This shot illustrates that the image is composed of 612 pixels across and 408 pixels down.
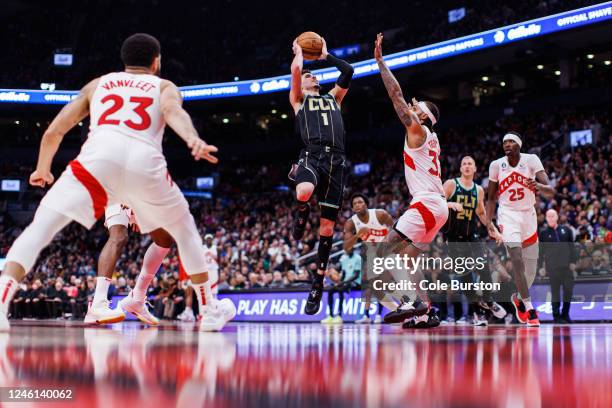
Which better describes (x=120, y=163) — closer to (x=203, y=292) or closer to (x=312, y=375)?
(x=203, y=292)

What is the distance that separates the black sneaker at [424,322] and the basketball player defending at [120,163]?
3.19 meters

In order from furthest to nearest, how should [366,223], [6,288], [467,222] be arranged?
[366,223] → [467,222] → [6,288]

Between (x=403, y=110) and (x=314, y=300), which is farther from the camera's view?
(x=314, y=300)

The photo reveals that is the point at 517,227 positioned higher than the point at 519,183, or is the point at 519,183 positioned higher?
the point at 519,183

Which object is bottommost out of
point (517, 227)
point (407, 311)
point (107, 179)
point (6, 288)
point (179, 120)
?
point (407, 311)

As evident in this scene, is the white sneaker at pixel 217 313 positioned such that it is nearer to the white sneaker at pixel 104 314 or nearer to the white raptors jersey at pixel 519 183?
the white sneaker at pixel 104 314

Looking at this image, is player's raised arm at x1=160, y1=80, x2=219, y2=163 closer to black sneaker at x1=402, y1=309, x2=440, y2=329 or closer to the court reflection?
the court reflection

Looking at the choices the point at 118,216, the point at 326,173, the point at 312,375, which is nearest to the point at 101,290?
the point at 118,216

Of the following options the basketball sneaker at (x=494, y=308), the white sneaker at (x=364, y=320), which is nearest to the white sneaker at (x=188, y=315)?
the white sneaker at (x=364, y=320)

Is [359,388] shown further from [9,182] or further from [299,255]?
[9,182]

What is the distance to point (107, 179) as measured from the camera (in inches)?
128

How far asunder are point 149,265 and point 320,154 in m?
1.95

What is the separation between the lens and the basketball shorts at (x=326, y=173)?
6344mm

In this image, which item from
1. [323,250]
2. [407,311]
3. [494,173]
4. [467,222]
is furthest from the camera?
[467,222]
